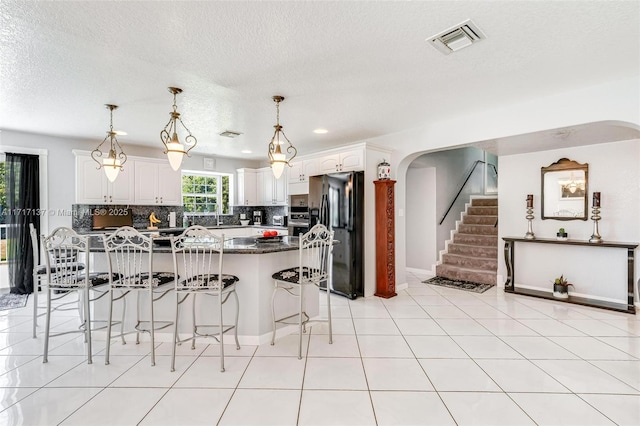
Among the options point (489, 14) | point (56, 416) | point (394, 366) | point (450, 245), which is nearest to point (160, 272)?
point (56, 416)

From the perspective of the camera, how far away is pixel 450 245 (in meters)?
6.08

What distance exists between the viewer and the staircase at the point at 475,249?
5297 millimetres

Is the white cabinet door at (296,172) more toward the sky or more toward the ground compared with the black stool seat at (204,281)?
more toward the sky

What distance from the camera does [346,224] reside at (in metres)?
4.41

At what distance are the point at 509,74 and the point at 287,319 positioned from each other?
320 cm

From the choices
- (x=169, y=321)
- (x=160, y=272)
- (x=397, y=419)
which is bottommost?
(x=397, y=419)

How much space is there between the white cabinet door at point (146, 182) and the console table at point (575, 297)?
6.23 m

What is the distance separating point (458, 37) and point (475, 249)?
458cm

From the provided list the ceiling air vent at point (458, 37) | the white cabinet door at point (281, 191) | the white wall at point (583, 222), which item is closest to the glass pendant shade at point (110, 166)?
the white cabinet door at point (281, 191)

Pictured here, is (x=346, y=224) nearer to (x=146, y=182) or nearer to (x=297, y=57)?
(x=297, y=57)

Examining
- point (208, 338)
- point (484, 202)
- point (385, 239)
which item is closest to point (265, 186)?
point (385, 239)

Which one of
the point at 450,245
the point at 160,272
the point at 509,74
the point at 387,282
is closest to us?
the point at 509,74

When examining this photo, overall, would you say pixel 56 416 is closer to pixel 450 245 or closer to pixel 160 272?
pixel 160 272

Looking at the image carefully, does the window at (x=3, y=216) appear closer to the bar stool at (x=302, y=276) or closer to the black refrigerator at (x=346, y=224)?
the bar stool at (x=302, y=276)
